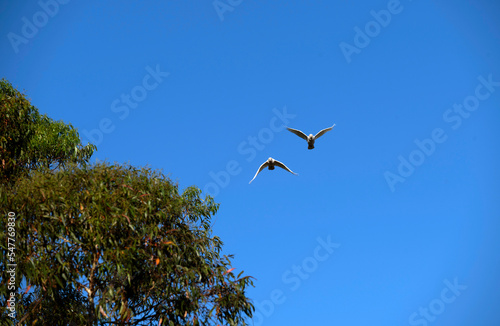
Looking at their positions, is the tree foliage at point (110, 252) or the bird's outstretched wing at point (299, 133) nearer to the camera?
the tree foliage at point (110, 252)

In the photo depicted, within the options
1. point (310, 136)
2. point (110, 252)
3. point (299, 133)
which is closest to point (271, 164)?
point (299, 133)

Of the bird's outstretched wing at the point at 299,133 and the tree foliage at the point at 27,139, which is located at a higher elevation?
the tree foliage at the point at 27,139

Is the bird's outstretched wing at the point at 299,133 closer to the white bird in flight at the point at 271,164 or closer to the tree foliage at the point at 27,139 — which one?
the white bird in flight at the point at 271,164

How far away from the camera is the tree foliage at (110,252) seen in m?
12.1

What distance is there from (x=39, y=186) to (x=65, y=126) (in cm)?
487

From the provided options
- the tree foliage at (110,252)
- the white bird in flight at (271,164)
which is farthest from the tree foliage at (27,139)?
the white bird in flight at (271,164)

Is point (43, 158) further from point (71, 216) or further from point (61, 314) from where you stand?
point (61, 314)

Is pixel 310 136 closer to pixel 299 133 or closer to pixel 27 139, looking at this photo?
pixel 299 133

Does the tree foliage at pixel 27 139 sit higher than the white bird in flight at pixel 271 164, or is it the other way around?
the tree foliage at pixel 27 139

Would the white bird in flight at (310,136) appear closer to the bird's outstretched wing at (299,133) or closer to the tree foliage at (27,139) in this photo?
the bird's outstretched wing at (299,133)

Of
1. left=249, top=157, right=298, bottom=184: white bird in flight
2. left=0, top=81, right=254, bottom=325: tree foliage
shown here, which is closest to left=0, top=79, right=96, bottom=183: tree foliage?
left=0, top=81, right=254, bottom=325: tree foliage

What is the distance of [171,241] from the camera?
13.2 metres

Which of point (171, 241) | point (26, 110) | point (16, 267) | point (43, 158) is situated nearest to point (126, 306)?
point (171, 241)

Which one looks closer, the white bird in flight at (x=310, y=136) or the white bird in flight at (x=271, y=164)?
the white bird in flight at (x=310, y=136)
